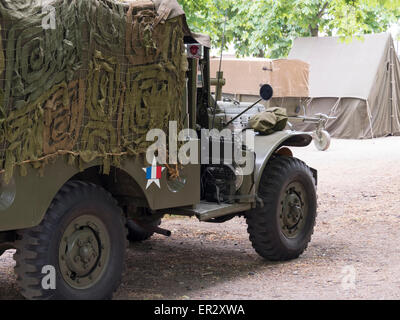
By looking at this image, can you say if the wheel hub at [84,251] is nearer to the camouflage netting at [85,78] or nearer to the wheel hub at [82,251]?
the wheel hub at [82,251]

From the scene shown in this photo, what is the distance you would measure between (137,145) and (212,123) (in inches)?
64.3

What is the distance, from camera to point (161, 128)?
5.89 metres

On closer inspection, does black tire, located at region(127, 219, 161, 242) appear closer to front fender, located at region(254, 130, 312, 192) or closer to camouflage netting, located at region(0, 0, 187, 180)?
front fender, located at region(254, 130, 312, 192)

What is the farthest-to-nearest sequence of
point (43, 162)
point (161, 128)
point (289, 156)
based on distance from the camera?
point (289, 156), point (161, 128), point (43, 162)

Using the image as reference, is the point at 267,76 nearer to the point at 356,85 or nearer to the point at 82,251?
the point at 356,85

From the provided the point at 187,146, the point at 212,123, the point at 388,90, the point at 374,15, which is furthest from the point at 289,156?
the point at 374,15

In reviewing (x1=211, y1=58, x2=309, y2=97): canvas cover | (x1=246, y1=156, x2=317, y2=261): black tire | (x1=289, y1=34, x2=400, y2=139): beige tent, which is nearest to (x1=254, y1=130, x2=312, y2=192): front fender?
(x1=246, y1=156, x2=317, y2=261): black tire

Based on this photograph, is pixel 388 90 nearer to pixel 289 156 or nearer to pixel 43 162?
pixel 289 156

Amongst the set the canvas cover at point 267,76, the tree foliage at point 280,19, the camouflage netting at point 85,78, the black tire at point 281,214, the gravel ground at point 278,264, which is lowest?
the gravel ground at point 278,264

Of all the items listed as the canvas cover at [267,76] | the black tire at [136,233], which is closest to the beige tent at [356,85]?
the canvas cover at [267,76]

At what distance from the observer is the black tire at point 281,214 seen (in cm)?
715

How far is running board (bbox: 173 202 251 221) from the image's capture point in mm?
6340

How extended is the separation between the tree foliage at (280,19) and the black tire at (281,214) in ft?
8.77

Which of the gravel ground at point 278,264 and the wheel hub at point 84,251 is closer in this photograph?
the wheel hub at point 84,251
